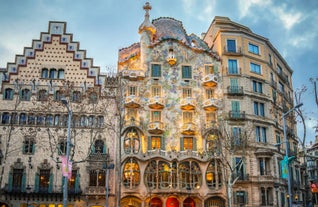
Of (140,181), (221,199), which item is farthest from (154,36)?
(221,199)

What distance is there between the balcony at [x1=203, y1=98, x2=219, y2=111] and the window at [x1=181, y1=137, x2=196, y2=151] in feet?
15.0

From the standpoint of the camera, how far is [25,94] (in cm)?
4253

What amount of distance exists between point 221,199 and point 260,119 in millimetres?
11779

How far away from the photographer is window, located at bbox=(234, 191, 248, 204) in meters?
41.5

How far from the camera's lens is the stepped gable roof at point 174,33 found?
4894cm

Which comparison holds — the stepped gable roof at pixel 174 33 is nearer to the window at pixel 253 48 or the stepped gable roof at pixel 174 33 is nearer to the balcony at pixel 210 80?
the balcony at pixel 210 80

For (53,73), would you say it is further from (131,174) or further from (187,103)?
(187,103)

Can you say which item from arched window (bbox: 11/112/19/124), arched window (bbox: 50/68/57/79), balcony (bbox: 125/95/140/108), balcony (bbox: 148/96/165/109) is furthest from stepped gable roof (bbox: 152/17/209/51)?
arched window (bbox: 11/112/19/124)

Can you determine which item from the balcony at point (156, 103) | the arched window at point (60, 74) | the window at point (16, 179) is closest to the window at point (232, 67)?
the balcony at point (156, 103)

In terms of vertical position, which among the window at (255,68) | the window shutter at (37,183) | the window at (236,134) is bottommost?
the window shutter at (37,183)

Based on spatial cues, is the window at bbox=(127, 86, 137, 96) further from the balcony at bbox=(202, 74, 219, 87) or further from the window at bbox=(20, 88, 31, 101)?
the window at bbox=(20, 88, 31, 101)

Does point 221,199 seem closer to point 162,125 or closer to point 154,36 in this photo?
point 162,125

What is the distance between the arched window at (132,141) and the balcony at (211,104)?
972 centimetres

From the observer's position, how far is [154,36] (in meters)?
49.7
